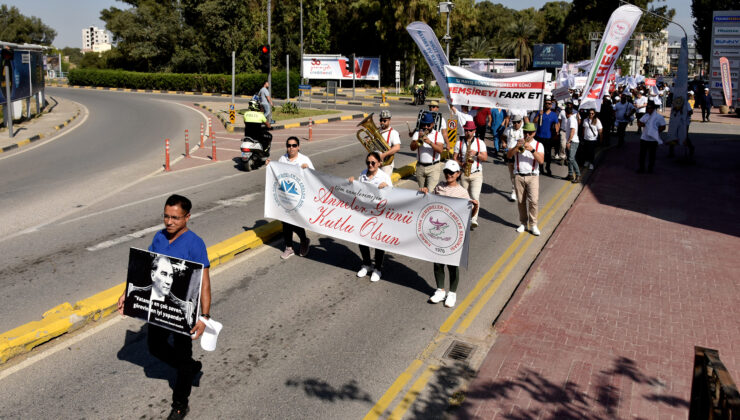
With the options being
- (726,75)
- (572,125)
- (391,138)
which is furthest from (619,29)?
(726,75)

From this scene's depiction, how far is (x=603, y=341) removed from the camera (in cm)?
670

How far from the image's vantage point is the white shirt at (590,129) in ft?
52.4

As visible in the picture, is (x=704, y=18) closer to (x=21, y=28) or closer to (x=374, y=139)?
(x=374, y=139)

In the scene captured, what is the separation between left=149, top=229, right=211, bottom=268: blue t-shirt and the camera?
4.93 meters

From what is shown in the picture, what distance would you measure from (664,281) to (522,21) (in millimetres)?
65320

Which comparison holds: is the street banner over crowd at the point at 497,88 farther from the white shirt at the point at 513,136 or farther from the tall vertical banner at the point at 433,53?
the white shirt at the point at 513,136

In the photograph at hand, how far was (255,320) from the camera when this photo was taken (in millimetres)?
7055

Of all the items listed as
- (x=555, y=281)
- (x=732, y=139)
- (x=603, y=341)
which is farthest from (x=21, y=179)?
(x=732, y=139)

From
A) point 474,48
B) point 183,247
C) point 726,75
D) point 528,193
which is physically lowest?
point 528,193

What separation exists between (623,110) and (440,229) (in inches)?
632

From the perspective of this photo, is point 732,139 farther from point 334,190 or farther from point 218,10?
point 218,10

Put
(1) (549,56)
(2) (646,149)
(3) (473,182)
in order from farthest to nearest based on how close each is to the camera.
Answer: (1) (549,56) < (2) (646,149) < (3) (473,182)

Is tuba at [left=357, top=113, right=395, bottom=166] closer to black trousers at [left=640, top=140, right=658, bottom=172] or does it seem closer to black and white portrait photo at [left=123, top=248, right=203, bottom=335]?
black and white portrait photo at [left=123, top=248, right=203, bottom=335]

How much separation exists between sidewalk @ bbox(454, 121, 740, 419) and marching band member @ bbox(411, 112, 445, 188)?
88.4 inches
